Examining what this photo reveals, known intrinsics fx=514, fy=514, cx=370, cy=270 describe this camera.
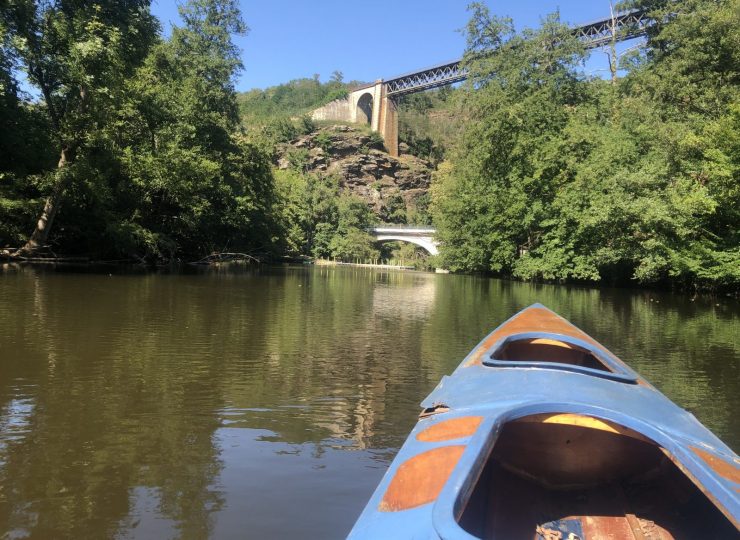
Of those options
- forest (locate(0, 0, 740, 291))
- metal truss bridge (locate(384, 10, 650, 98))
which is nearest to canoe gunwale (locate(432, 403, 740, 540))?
forest (locate(0, 0, 740, 291))

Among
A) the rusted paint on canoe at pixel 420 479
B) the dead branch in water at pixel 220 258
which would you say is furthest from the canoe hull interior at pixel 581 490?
the dead branch in water at pixel 220 258

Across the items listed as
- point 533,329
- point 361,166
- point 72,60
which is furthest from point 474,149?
point 361,166

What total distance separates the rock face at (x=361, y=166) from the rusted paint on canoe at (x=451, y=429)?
292 feet

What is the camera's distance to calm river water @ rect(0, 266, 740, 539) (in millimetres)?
3305

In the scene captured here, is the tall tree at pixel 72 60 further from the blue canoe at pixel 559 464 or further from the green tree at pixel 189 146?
the blue canoe at pixel 559 464

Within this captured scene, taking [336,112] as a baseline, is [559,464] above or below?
below

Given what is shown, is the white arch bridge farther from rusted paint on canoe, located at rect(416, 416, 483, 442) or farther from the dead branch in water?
rusted paint on canoe, located at rect(416, 416, 483, 442)

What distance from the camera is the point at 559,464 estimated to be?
348 cm

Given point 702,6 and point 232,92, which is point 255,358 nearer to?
point 232,92

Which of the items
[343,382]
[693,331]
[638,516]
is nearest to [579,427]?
[638,516]

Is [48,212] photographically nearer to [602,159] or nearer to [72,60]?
[72,60]

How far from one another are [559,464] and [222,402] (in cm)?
356

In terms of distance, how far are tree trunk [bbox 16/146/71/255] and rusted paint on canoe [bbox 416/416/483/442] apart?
22.2 metres

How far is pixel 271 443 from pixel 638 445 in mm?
2856
